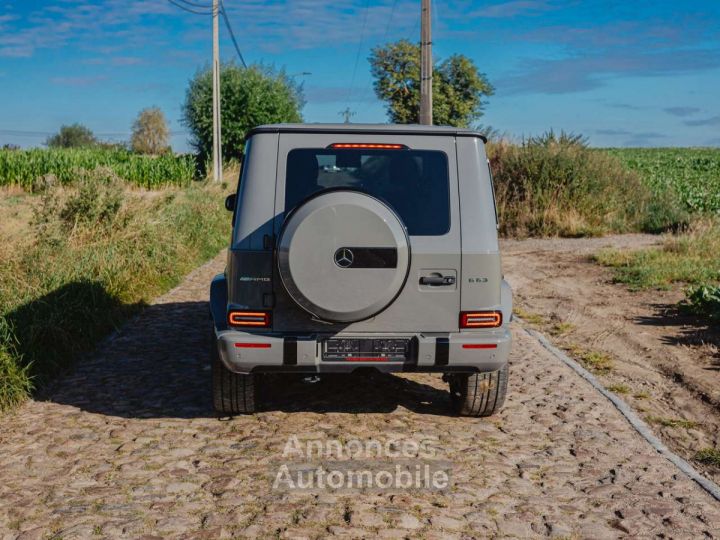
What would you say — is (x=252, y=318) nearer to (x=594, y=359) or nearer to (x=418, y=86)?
(x=594, y=359)

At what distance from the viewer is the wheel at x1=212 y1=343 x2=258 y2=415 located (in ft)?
20.2

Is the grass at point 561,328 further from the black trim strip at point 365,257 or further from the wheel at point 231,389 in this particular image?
the black trim strip at point 365,257

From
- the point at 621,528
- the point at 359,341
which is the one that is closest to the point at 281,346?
the point at 359,341

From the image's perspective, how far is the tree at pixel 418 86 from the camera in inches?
3393

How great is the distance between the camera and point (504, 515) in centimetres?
454

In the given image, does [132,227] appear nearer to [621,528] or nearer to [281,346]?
[281,346]

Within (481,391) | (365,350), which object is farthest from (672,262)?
(365,350)

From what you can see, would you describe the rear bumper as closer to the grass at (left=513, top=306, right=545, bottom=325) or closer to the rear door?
the rear door

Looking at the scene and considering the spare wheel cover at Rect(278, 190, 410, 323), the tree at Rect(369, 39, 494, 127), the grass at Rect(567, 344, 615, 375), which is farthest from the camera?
the tree at Rect(369, 39, 494, 127)

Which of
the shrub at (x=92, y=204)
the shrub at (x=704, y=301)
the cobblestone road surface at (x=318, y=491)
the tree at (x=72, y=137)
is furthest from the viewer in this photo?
the tree at (x=72, y=137)

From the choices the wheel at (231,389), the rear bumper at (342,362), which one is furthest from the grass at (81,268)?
the rear bumper at (342,362)

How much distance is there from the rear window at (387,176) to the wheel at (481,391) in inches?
50.4

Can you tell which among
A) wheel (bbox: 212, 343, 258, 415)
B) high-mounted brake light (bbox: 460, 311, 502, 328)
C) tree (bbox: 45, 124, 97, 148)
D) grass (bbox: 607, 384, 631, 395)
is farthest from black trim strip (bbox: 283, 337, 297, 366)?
tree (bbox: 45, 124, 97, 148)

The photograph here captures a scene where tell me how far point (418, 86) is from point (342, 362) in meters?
82.6
